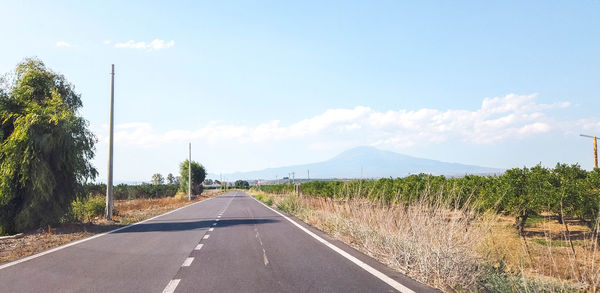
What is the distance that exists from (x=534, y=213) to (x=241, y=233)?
13512mm

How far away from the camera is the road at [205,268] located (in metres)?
6.80

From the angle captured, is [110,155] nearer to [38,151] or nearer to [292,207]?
[38,151]

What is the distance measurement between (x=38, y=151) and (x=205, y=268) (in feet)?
34.3

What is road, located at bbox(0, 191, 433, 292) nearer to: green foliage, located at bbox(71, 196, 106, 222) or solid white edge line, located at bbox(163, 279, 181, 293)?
solid white edge line, located at bbox(163, 279, 181, 293)

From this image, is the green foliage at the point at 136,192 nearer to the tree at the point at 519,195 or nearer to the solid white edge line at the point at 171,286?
the tree at the point at 519,195

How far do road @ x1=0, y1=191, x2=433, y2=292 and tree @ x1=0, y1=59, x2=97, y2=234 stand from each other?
12.9 feet

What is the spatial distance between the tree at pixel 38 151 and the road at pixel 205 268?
394 cm

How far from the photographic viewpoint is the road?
680cm

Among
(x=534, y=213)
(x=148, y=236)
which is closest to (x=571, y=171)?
(x=534, y=213)

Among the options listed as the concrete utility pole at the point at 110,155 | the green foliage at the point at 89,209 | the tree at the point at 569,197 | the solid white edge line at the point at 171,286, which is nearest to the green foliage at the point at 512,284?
→ the solid white edge line at the point at 171,286

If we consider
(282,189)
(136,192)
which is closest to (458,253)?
(136,192)

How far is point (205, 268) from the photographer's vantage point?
845 centimetres

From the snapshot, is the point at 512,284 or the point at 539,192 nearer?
the point at 512,284

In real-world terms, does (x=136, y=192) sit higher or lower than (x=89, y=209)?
higher
